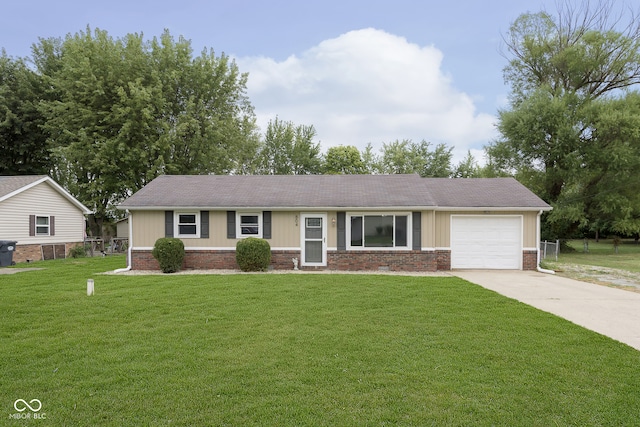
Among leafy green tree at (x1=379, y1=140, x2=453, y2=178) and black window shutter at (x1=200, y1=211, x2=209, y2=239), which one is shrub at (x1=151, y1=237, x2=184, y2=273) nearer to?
black window shutter at (x1=200, y1=211, x2=209, y2=239)

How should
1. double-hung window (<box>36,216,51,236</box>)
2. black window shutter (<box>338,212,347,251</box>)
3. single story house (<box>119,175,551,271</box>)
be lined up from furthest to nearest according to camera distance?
double-hung window (<box>36,216,51,236</box>), black window shutter (<box>338,212,347,251</box>), single story house (<box>119,175,551,271</box>)

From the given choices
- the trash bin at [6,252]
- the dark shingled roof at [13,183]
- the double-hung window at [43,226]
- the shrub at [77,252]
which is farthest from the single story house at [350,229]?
the shrub at [77,252]

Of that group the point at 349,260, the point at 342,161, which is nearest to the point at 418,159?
the point at 342,161

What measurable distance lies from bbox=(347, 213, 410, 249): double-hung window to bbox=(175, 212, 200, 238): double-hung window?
5.32 m

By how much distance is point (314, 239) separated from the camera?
13.2m

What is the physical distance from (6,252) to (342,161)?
28.4 metres

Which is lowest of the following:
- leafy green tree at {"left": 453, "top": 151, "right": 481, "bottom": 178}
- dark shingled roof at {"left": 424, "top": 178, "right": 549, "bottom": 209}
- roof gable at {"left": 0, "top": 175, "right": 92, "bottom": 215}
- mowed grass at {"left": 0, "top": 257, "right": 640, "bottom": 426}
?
mowed grass at {"left": 0, "top": 257, "right": 640, "bottom": 426}

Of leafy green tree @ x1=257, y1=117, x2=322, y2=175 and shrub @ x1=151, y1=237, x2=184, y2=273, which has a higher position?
leafy green tree @ x1=257, y1=117, x2=322, y2=175

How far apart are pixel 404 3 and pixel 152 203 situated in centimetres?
1169

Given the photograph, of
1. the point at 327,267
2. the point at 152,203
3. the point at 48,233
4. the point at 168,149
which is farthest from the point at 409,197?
the point at 48,233

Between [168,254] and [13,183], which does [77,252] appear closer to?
[13,183]

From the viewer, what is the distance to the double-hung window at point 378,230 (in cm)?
1298

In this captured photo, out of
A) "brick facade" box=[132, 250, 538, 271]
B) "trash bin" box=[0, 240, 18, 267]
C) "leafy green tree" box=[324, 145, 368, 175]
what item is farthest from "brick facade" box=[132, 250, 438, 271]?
"leafy green tree" box=[324, 145, 368, 175]

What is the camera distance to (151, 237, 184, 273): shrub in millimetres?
12305
